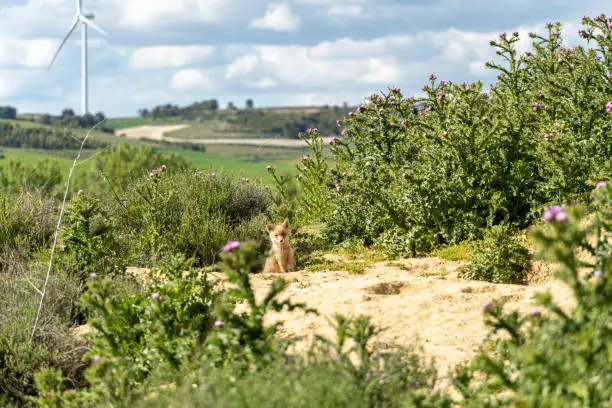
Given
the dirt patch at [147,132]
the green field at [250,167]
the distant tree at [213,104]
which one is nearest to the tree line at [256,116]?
the distant tree at [213,104]

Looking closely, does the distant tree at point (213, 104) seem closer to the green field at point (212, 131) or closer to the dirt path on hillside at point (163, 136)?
the green field at point (212, 131)

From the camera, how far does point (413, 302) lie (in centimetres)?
669

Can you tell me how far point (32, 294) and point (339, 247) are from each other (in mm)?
4145

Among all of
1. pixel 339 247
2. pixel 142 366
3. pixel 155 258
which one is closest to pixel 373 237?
pixel 339 247

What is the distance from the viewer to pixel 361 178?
1030 centimetres

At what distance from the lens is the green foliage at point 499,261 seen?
8016 millimetres

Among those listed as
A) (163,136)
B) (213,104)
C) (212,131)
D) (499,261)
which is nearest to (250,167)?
(499,261)

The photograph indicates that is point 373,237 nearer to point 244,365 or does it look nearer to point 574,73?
point 574,73

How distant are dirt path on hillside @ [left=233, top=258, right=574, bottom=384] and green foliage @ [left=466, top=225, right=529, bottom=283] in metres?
0.20

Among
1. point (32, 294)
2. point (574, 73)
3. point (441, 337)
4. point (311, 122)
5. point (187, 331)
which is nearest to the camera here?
point (187, 331)

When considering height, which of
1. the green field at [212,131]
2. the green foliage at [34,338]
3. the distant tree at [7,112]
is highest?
the distant tree at [7,112]

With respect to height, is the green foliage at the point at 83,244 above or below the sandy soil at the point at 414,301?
above

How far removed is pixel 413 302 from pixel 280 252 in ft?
8.01

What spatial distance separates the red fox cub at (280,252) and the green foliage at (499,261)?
2.08 metres
